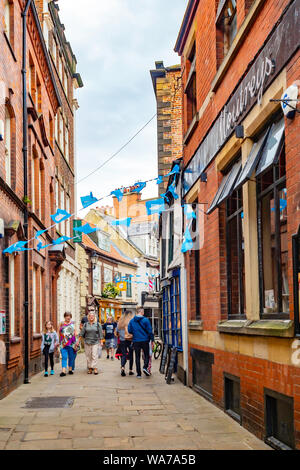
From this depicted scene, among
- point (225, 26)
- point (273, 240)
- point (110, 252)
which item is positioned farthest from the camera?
point (110, 252)

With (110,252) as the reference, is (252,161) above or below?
below

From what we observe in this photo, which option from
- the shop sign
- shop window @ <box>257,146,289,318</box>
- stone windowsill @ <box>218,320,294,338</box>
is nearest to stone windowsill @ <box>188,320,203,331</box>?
stone windowsill @ <box>218,320,294,338</box>

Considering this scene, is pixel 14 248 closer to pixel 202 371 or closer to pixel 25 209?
pixel 25 209

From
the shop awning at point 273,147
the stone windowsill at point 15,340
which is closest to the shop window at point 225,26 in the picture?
the shop awning at point 273,147

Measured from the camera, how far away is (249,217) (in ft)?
26.0

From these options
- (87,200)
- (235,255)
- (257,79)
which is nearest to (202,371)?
(235,255)

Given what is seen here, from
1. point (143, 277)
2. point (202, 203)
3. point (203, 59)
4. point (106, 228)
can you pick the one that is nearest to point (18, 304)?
point (202, 203)

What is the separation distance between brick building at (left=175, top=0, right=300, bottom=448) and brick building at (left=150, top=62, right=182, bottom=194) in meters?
14.0

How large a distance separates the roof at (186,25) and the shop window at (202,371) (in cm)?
665

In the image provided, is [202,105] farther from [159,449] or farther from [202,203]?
[159,449]

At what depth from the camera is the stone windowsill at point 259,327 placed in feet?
19.8

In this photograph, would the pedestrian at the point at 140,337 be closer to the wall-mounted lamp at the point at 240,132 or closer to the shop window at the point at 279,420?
the wall-mounted lamp at the point at 240,132

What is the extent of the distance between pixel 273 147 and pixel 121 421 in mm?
4278

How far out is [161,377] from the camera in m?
15.3
